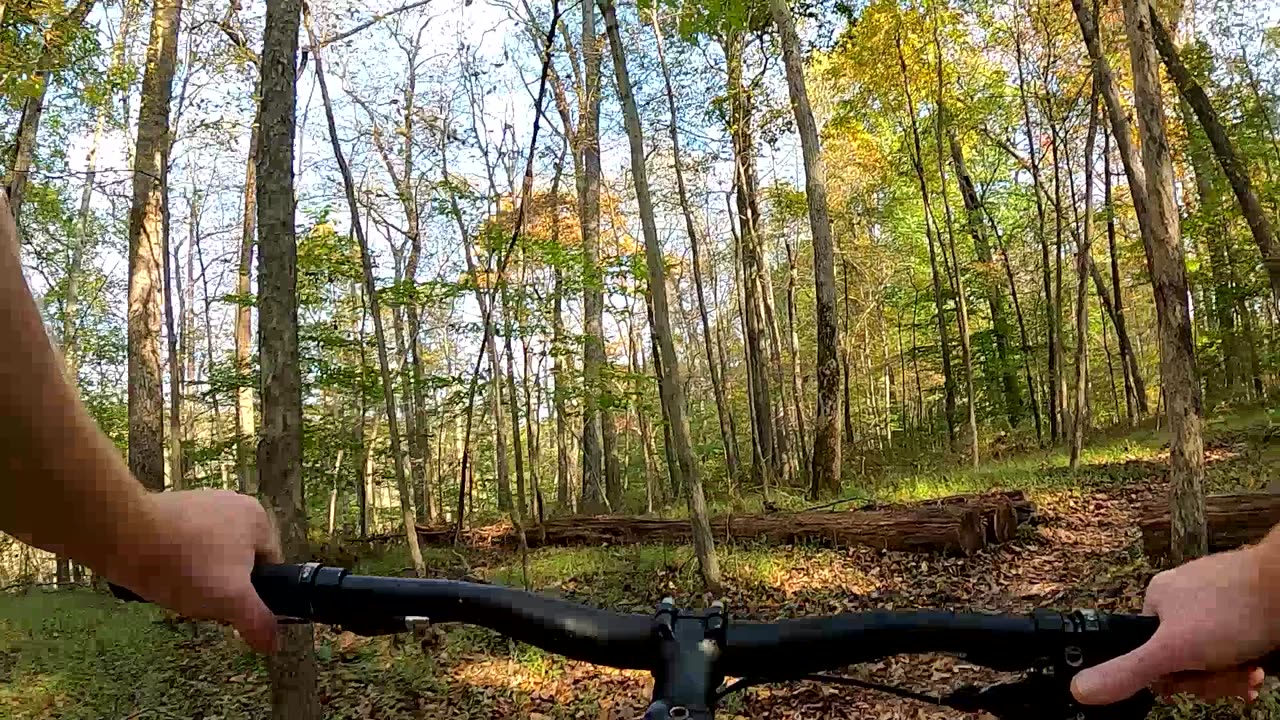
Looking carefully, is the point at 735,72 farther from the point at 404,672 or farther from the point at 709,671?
the point at 709,671

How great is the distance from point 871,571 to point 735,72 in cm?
1019

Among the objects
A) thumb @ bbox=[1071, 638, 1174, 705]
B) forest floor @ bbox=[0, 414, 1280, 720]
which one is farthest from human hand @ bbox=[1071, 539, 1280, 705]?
forest floor @ bbox=[0, 414, 1280, 720]

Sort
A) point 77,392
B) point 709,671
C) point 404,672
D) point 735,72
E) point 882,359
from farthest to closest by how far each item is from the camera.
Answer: point 882,359, point 735,72, point 404,672, point 709,671, point 77,392

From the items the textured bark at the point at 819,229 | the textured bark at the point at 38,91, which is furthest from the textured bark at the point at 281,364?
the textured bark at the point at 819,229

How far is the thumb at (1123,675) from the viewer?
0.78m

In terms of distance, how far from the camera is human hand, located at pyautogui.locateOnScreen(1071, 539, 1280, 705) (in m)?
0.76

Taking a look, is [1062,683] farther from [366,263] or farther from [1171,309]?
[366,263]

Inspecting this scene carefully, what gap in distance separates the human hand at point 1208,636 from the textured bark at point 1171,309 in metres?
6.11

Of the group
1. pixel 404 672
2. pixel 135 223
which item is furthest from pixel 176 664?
pixel 135 223

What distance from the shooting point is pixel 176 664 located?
818 cm

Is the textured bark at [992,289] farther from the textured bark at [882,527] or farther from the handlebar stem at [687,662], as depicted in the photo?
the handlebar stem at [687,662]

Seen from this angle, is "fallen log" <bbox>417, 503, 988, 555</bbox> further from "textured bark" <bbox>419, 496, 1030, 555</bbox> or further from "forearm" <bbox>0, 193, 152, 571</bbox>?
"forearm" <bbox>0, 193, 152, 571</bbox>

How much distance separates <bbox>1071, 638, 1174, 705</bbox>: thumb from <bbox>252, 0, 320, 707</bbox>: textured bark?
4.93 m

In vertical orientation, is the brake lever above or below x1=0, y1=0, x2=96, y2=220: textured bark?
below
